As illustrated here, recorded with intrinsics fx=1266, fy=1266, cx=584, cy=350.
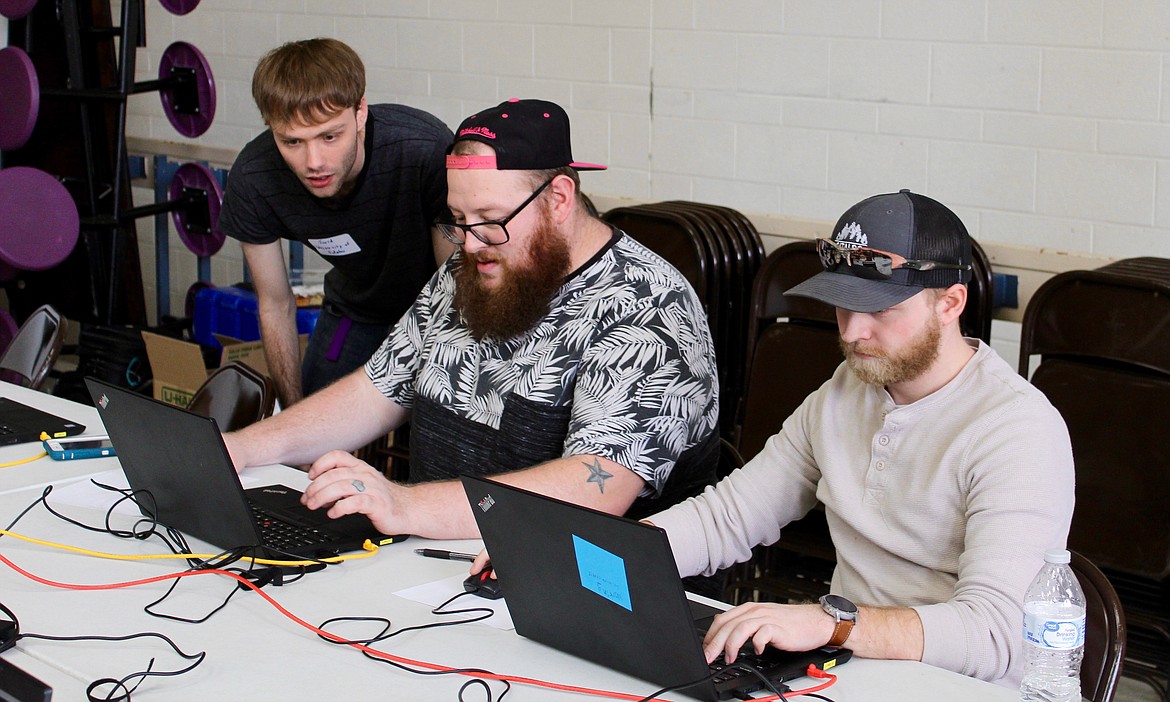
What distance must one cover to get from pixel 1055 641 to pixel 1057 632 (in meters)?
0.01

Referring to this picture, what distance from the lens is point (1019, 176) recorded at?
330 cm

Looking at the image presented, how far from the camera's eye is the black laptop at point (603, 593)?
1361 mm

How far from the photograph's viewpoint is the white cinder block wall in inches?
123

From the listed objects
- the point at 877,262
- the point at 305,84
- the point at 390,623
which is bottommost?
the point at 390,623

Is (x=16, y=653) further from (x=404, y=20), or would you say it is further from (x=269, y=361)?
(x=404, y=20)

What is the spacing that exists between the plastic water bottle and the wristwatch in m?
0.20

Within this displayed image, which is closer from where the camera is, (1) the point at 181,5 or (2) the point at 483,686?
(2) the point at 483,686

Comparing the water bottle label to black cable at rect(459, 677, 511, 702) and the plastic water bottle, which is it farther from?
black cable at rect(459, 677, 511, 702)

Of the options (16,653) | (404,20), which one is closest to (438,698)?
(16,653)

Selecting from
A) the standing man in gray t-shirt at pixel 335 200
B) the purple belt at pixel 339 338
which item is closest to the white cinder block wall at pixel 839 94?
the standing man in gray t-shirt at pixel 335 200

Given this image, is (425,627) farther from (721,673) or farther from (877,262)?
(877,262)

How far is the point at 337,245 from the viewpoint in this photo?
10.3 ft

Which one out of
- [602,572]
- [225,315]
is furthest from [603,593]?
[225,315]

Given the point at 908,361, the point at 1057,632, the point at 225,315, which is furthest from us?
the point at 225,315
